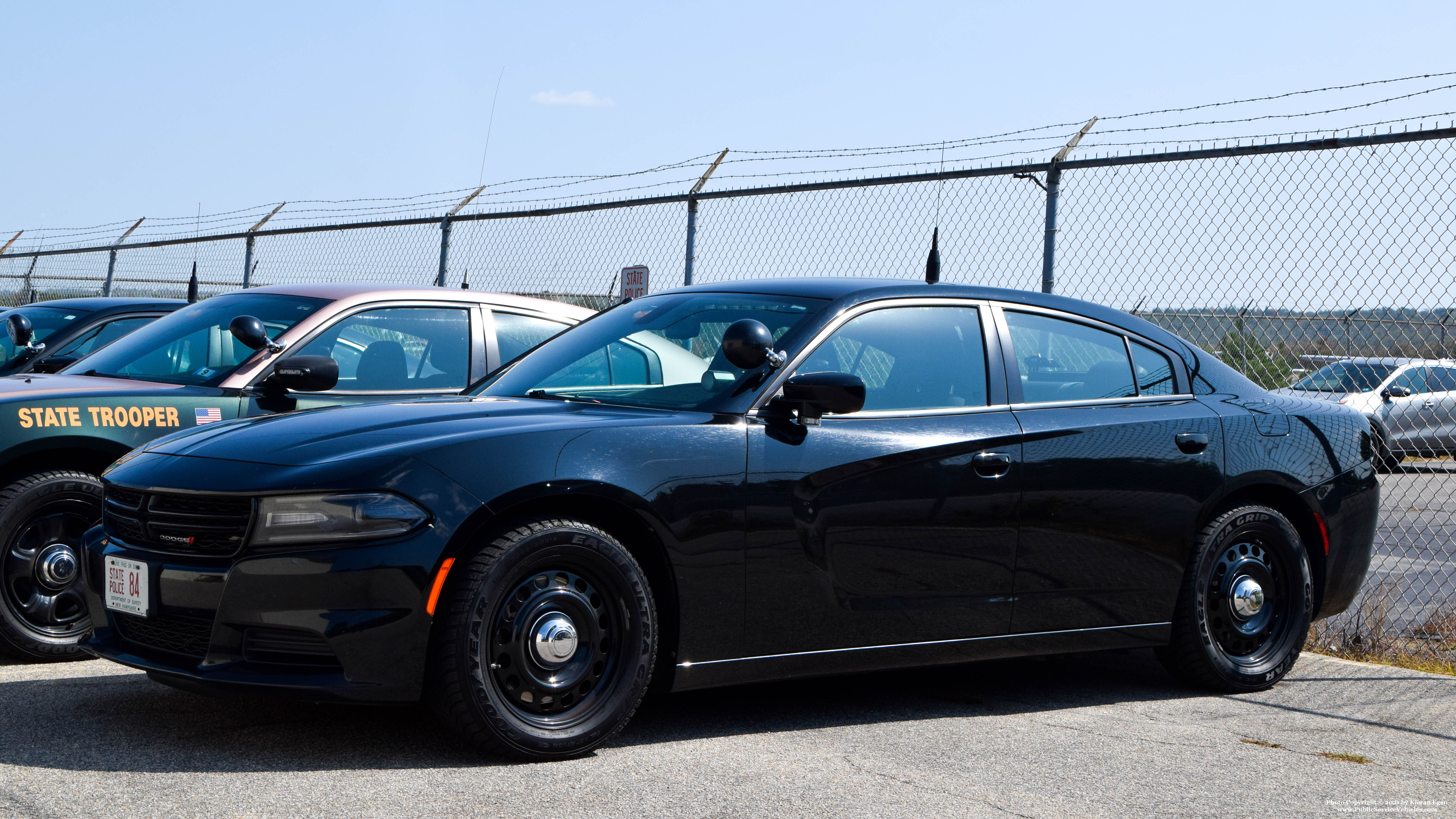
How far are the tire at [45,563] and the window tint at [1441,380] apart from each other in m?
14.6

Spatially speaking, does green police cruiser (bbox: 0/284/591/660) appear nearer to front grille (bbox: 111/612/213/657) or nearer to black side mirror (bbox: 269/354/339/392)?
black side mirror (bbox: 269/354/339/392)

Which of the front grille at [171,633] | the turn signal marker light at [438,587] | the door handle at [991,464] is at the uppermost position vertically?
the door handle at [991,464]

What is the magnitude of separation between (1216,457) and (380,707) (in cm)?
319

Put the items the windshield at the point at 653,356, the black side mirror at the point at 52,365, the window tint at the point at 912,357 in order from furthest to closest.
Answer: the black side mirror at the point at 52,365
the window tint at the point at 912,357
the windshield at the point at 653,356

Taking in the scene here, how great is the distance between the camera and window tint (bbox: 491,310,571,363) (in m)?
6.66

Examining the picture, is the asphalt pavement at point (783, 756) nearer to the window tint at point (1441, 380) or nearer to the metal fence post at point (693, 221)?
the metal fence post at point (693, 221)

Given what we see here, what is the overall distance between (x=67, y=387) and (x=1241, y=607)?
474 centimetres

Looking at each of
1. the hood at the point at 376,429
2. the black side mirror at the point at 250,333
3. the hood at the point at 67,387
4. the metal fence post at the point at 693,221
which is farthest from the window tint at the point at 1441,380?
the hood at the point at 67,387

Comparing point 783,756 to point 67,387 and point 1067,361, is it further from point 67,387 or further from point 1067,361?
point 67,387

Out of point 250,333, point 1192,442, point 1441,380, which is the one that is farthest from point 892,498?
point 1441,380

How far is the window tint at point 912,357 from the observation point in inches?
187

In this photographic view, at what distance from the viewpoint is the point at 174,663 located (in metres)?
3.91

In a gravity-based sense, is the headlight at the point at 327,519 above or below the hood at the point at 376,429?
below

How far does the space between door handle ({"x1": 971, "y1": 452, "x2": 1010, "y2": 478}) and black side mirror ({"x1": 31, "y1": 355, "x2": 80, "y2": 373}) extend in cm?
454
